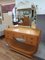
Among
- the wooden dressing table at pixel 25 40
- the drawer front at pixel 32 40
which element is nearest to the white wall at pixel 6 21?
the wooden dressing table at pixel 25 40

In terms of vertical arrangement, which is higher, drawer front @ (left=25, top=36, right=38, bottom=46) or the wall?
the wall

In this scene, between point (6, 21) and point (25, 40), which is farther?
point (6, 21)

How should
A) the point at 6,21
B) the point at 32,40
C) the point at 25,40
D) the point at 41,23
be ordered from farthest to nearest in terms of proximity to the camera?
the point at 6,21, the point at 41,23, the point at 25,40, the point at 32,40

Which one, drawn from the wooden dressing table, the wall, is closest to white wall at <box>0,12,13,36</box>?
the wooden dressing table

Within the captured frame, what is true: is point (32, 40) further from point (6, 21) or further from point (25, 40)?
point (6, 21)

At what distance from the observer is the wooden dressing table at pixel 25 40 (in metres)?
1.86

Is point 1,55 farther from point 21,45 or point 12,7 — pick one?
point 12,7

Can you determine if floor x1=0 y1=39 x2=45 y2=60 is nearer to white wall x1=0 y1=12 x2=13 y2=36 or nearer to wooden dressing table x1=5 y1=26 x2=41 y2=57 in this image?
wooden dressing table x1=5 y1=26 x2=41 y2=57

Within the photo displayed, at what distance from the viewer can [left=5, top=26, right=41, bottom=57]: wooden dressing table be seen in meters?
1.86

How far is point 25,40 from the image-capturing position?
2.08m

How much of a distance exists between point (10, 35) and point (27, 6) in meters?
0.76

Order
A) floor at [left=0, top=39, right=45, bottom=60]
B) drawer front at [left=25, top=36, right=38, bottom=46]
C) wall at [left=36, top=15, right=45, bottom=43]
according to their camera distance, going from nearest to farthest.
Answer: drawer front at [left=25, top=36, right=38, bottom=46] → floor at [left=0, top=39, right=45, bottom=60] → wall at [left=36, top=15, right=45, bottom=43]

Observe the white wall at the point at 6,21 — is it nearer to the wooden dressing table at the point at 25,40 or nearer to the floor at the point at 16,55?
the wooden dressing table at the point at 25,40

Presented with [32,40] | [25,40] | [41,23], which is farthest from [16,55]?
[41,23]
